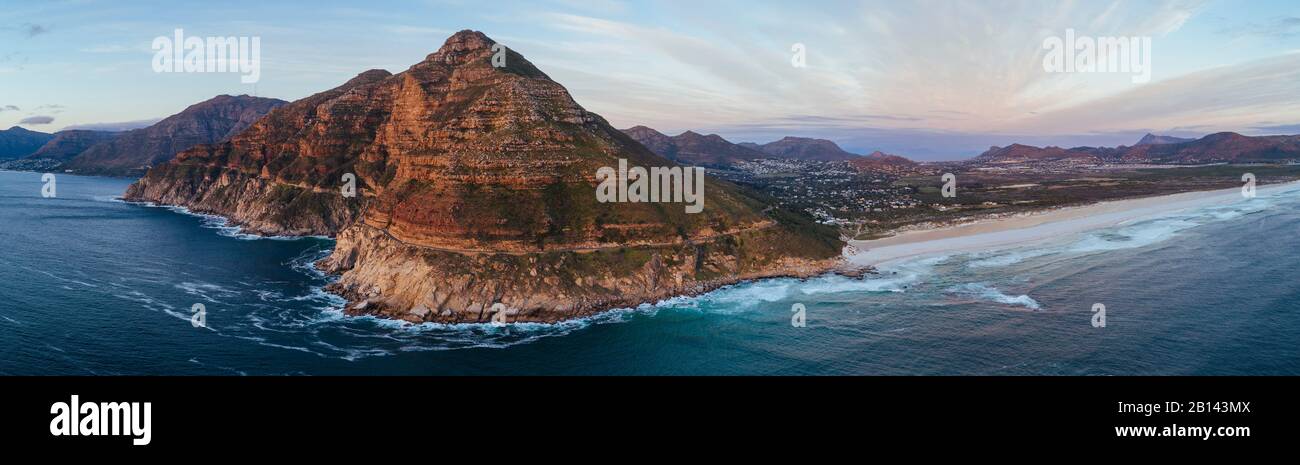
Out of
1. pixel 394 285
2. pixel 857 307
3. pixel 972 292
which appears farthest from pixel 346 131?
pixel 972 292

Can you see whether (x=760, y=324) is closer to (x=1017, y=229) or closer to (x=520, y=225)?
(x=520, y=225)

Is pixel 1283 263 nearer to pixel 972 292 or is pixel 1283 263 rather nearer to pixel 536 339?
pixel 972 292

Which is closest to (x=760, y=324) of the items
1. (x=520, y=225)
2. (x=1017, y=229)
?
(x=520, y=225)

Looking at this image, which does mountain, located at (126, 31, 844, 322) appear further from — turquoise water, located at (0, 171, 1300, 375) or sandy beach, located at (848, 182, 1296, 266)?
Answer: sandy beach, located at (848, 182, 1296, 266)

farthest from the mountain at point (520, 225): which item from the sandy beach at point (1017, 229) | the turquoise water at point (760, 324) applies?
the sandy beach at point (1017, 229)

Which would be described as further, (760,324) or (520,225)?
(520,225)

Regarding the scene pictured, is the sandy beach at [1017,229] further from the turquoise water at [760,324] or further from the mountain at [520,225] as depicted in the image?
the mountain at [520,225]
